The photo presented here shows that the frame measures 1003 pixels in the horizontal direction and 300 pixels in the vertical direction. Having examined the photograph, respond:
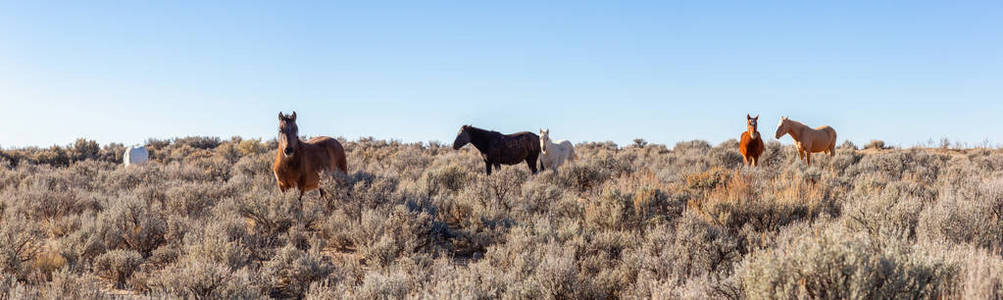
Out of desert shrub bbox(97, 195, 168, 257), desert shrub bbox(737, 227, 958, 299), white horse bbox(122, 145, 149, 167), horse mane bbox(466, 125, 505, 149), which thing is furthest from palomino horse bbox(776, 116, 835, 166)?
white horse bbox(122, 145, 149, 167)

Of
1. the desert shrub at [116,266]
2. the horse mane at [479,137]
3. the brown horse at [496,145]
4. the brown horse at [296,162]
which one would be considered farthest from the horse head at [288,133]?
the horse mane at [479,137]

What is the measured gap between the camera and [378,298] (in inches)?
153

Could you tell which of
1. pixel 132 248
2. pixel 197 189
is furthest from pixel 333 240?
pixel 197 189

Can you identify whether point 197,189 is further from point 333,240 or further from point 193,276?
point 193,276

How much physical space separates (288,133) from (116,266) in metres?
3.02

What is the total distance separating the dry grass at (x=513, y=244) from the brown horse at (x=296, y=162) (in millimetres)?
338

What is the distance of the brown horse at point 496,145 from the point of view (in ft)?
44.3

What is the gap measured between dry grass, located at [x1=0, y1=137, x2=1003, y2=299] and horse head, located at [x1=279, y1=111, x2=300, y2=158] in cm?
71

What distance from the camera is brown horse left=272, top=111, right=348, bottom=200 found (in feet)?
25.0

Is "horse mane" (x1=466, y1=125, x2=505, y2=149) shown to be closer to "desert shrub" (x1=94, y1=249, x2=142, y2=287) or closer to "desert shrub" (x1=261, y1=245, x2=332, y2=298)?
"desert shrub" (x1=261, y1=245, x2=332, y2=298)

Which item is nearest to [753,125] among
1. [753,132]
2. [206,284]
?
[753,132]

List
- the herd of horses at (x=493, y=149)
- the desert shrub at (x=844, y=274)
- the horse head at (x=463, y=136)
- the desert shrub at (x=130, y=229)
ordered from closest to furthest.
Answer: the desert shrub at (x=844, y=274), the desert shrub at (x=130, y=229), the herd of horses at (x=493, y=149), the horse head at (x=463, y=136)

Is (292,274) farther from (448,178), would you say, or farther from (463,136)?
(463,136)

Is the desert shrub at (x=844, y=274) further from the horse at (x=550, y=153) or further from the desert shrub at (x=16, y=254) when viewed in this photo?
the horse at (x=550, y=153)
